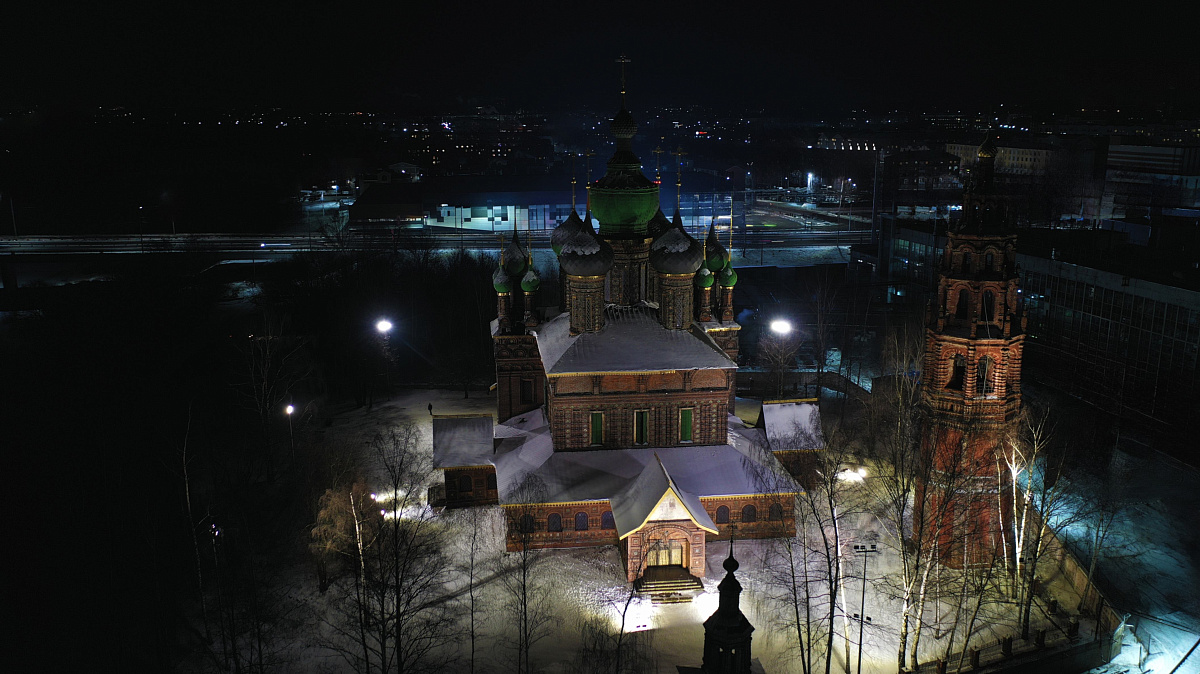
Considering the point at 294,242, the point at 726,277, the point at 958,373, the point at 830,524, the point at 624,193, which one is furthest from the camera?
the point at 294,242

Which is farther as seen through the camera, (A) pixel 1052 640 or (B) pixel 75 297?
(B) pixel 75 297

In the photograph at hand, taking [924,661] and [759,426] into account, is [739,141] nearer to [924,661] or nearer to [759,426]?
[759,426]

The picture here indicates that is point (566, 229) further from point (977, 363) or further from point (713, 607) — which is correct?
point (977, 363)

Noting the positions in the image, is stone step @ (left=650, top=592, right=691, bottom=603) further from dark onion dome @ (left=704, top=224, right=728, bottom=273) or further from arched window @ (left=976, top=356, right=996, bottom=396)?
dark onion dome @ (left=704, top=224, right=728, bottom=273)

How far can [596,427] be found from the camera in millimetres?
24109

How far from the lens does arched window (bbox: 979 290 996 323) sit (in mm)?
19938

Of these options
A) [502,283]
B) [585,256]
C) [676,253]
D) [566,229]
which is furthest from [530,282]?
[676,253]

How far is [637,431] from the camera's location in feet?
79.5

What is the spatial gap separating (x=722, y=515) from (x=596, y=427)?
160 inches

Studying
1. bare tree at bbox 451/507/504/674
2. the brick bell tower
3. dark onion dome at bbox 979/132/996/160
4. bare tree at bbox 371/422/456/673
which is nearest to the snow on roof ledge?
bare tree at bbox 371/422/456/673

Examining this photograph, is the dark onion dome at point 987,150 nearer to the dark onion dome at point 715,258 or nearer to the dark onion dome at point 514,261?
the dark onion dome at point 715,258

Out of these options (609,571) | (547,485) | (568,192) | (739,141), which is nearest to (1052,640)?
(609,571)

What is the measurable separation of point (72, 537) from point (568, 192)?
54.0m

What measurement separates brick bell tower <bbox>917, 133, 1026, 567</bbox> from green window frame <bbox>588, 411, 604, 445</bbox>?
822cm
